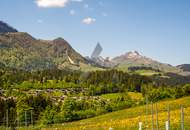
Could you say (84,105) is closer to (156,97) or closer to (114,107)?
(114,107)

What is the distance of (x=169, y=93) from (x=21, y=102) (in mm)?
70836

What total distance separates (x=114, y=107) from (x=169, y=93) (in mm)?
33797

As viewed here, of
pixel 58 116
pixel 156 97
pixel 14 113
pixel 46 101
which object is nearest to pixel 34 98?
pixel 46 101

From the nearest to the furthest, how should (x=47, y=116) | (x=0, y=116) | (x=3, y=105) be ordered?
(x=47, y=116) < (x=0, y=116) < (x=3, y=105)

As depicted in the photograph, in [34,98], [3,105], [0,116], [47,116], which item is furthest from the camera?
[34,98]

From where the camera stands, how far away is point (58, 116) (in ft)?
416

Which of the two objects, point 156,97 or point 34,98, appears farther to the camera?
point 156,97

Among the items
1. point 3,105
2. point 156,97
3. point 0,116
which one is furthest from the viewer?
point 156,97

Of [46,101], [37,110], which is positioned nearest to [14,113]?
[37,110]

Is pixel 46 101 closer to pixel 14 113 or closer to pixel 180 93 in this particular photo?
pixel 14 113

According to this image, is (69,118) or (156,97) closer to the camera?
(69,118)

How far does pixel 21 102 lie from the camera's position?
493 feet

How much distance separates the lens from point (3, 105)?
150 m

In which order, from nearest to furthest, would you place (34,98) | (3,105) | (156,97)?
(3,105)
(34,98)
(156,97)
